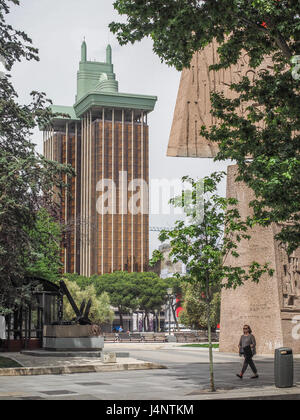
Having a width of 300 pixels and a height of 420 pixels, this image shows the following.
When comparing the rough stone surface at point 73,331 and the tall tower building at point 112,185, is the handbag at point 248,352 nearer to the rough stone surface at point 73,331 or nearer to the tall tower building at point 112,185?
the rough stone surface at point 73,331

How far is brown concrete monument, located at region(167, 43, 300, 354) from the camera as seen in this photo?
97.5 feet

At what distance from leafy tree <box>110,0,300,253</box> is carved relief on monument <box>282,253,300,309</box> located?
12803 millimetres

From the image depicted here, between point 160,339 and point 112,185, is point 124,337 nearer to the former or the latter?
point 160,339

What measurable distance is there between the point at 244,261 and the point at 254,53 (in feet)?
52.3

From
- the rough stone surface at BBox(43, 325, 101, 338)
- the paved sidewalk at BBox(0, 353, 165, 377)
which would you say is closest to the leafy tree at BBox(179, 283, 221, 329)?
the rough stone surface at BBox(43, 325, 101, 338)

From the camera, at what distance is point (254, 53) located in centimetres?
1745

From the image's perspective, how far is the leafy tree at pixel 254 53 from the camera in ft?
48.6

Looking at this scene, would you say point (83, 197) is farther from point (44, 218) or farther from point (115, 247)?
point (44, 218)

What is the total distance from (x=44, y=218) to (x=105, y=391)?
2868cm

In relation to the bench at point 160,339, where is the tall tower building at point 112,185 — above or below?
above

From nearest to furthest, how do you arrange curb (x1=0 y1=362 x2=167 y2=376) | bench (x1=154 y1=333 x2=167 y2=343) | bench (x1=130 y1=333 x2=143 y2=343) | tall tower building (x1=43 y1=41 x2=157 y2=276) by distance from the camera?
curb (x1=0 y1=362 x2=167 y2=376) → bench (x1=154 y1=333 x2=167 y2=343) → bench (x1=130 y1=333 x2=143 y2=343) → tall tower building (x1=43 y1=41 x2=157 y2=276)

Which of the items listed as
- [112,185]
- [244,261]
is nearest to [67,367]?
[244,261]

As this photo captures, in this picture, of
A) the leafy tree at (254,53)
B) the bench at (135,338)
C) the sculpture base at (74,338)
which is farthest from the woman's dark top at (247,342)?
the bench at (135,338)

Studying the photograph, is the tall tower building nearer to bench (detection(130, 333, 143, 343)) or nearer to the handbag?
bench (detection(130, 333, 143, 343))
